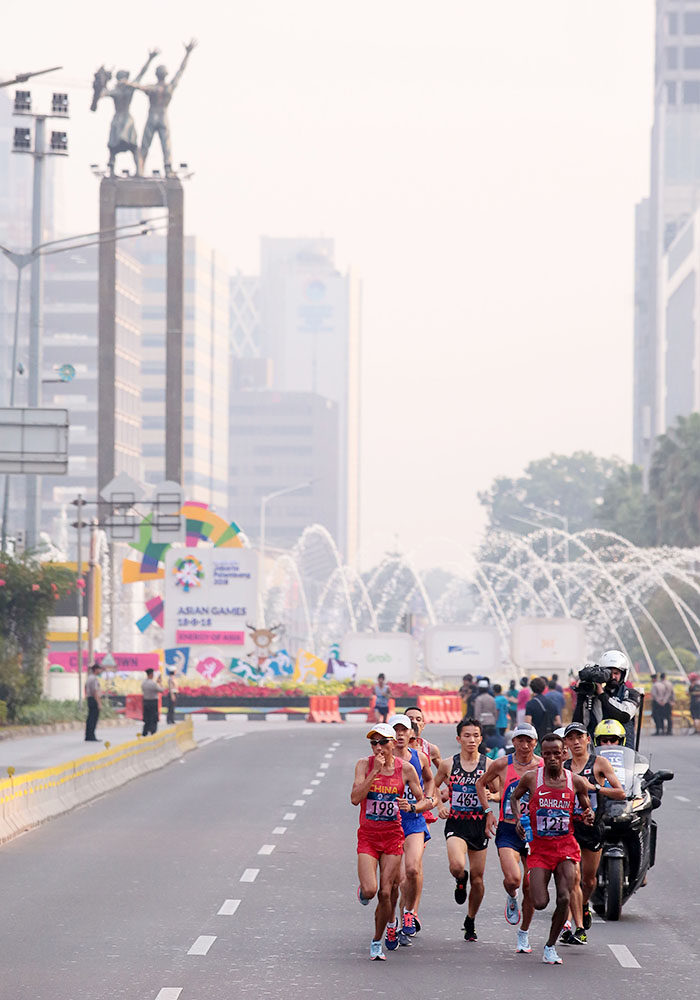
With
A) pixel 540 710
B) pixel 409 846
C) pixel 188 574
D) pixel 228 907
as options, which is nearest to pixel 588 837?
pixel 409 846

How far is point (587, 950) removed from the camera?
13930 millimetres

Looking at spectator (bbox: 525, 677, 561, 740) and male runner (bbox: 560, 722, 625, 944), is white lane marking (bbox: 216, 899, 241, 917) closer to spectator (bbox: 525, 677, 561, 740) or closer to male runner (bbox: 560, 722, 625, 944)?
male runner (bbox: 560, 722, 625, 944)

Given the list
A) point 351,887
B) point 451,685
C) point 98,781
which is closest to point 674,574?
point 451,685

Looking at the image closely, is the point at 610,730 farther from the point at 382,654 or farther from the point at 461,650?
the point at 382,654

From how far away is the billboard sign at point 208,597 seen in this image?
73000mm

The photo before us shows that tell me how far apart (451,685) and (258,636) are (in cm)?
849

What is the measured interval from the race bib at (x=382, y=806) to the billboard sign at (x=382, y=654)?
6135 cm

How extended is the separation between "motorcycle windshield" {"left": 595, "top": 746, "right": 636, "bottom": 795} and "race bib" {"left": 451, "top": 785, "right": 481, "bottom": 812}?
1.56 meters

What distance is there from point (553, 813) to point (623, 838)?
2.27m

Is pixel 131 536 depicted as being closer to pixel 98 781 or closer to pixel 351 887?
pixel 98 781

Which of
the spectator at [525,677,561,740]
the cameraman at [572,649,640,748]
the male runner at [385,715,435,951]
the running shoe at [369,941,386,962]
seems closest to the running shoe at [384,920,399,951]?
the male runner at [385,715,435,951]

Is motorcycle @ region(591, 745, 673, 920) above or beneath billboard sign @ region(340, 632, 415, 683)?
beneath

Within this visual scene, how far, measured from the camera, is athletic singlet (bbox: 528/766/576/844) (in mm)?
13430

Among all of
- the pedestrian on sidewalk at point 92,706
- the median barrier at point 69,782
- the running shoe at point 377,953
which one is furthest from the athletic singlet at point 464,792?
the pedestrian on sidewalk at point 92,706
